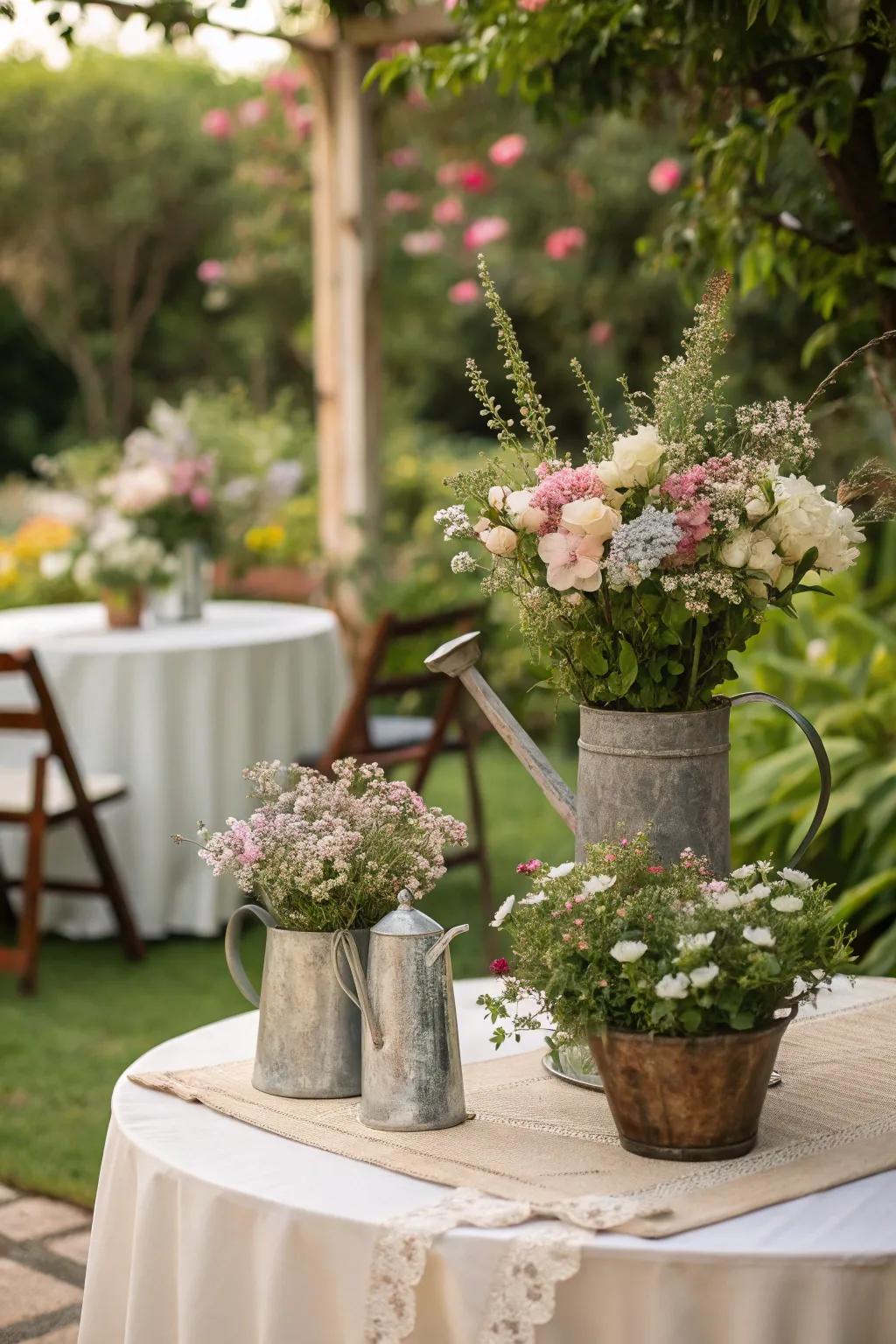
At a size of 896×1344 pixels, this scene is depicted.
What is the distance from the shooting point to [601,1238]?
137 cm

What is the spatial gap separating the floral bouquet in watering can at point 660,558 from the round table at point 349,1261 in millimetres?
487

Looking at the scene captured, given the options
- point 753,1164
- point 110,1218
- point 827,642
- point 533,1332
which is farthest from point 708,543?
point 827,642

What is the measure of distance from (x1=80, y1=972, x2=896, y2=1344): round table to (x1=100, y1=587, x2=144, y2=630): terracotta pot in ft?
12.1

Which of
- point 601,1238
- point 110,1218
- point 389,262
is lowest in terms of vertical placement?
point 110,1218

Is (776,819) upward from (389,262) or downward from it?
downward

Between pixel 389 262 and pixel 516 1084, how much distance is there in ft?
33.8

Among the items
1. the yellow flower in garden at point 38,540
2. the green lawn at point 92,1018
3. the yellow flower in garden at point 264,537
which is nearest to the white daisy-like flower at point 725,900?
the green lawn at point 92,1018

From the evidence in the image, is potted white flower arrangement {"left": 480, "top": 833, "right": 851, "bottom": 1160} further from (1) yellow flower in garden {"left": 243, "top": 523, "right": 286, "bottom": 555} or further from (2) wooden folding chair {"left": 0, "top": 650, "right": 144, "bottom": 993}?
(1) yellow flower in garden {"left": 243, "top": 523, "right": 286, "bottom": 555}

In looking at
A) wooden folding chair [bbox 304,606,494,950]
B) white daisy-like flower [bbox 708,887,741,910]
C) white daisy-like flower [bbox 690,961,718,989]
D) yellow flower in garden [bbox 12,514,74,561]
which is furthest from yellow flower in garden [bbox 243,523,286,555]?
white daisy-like flower [bbox 690,961,718,989]

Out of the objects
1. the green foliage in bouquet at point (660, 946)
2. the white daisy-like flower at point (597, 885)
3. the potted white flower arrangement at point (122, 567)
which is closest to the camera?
the green foliage in bouquet at point (660, 946)

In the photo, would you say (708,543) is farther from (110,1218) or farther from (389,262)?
(389,262)

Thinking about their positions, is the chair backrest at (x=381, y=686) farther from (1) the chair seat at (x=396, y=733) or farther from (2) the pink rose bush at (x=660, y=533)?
(2) the pink rose bush at (x=660, y=533)

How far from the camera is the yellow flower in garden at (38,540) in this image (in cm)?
834

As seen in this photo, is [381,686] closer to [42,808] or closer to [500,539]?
[42,808]
